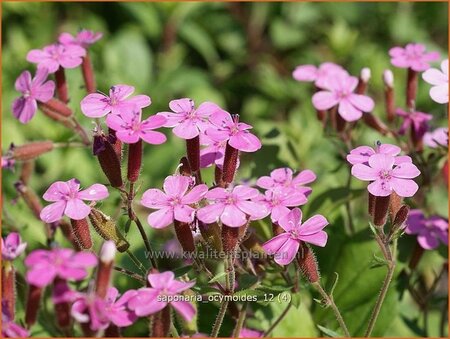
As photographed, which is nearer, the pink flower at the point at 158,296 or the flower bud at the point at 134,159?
the pink flower at the point at 158,296

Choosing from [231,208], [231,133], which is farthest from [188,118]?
[231,208]

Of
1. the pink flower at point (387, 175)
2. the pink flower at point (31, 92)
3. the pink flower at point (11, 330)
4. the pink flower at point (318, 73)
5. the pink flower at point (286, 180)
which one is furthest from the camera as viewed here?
the pink flower at point (318, 73)

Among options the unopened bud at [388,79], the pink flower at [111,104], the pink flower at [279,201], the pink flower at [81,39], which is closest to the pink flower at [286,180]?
the pink flower at [279,201]

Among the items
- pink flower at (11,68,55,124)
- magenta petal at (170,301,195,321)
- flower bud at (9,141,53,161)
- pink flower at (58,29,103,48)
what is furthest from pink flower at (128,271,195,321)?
pink flower at (58,29,103,48)

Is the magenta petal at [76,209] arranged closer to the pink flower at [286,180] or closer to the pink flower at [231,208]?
the pink flower at [231,208]

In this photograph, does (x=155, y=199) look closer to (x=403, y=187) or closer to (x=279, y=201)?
(x=279, y=201)

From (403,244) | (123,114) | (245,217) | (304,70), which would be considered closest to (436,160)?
(403,244)
